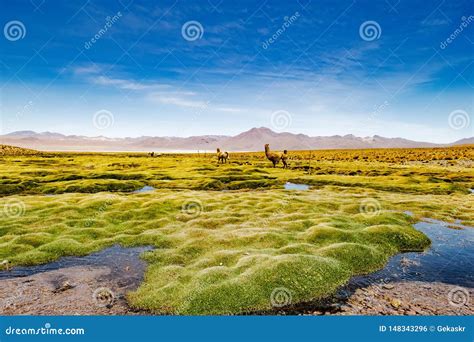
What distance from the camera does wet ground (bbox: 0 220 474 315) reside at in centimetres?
1400

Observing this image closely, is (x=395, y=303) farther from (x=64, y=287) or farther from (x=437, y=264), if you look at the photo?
(x=64, y=287)

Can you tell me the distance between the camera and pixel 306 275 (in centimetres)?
1602

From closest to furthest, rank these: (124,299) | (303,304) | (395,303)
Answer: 1. (395,303)
2. (303,304)
3. (124,299)

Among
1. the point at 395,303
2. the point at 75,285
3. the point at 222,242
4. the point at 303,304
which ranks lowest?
the point at 303,304

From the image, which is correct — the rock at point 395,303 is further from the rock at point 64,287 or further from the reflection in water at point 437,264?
the rock at point 64,287

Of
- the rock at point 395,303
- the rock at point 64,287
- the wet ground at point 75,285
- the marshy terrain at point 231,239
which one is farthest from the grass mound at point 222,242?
the rock at point 64,287

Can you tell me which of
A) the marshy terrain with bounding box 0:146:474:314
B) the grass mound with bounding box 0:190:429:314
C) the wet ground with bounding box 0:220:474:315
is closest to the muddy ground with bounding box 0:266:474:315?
the wet ground with bounding box 0:220:474:315

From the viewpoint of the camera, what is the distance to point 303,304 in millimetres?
14508

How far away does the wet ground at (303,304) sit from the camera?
14000 mm

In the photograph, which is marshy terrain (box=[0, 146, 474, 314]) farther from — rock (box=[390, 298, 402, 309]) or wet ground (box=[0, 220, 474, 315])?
rock (box=[390, 298, 402, 309])

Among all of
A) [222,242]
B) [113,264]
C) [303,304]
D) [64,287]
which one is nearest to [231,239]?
[222,242]

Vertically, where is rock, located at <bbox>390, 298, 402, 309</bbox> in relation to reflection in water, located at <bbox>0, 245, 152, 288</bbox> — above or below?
below

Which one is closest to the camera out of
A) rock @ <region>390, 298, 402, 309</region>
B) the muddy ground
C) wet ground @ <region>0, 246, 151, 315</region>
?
the muddy ground

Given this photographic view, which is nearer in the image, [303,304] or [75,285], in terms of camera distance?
[303,304]
